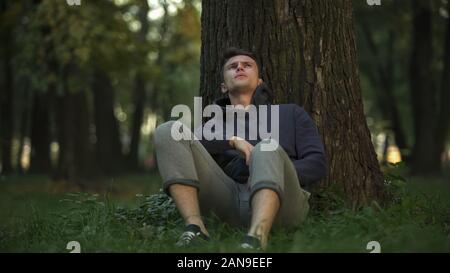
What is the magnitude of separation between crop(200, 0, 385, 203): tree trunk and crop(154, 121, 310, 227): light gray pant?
991mm

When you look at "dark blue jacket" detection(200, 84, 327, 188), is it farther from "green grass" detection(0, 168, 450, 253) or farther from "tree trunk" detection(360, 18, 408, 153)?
"tree trunk" detection(360, 18, 408, 153)

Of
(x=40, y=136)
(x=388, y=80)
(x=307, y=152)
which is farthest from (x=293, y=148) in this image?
(x=388, y=80)

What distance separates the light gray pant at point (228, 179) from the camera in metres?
4.17

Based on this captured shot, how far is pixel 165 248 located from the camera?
4.18 m

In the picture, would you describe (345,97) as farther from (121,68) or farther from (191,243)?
(121,68)

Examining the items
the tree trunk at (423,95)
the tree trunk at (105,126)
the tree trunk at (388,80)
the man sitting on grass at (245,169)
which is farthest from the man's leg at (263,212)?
the tree trunk at (388,80)

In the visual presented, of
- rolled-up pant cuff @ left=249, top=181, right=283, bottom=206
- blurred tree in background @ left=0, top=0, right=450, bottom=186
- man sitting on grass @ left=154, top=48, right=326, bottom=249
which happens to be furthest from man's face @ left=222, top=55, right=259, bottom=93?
blurred tree in background @ left=0, top=0, right=450, bottom=186

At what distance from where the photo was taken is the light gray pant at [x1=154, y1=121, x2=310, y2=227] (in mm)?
4172

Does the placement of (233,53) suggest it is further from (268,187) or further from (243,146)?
(268,187)

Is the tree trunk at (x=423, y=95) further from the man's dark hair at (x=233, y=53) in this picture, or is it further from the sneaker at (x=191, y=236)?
the sneaker at (x=191, y=236)

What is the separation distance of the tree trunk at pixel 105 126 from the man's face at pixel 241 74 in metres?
14.4

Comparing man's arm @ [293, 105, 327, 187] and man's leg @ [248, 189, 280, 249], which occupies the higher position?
man's arm @ [293, 105, 327, 187]

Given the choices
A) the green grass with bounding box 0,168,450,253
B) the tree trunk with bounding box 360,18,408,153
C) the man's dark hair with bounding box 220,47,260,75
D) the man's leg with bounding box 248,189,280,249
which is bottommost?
the green grass with bounding box 0,168,450,253
